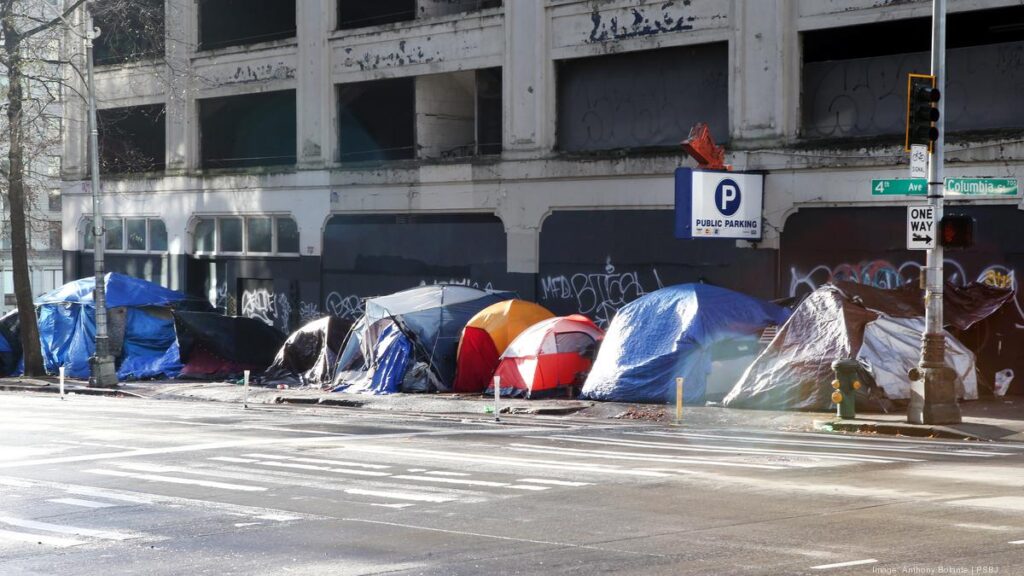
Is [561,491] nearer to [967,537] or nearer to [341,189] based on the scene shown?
[967,537]

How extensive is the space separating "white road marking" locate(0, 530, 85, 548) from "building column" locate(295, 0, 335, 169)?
87.0 ft

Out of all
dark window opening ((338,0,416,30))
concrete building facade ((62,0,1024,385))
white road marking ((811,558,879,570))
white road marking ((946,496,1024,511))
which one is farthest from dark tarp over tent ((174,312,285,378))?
white road marking ((811,558,879,570))

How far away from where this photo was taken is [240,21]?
4125cm

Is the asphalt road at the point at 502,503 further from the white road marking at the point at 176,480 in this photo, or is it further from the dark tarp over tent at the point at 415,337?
the dark tarp over tent at the point at 415,337

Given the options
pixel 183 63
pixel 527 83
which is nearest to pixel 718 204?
pixel 527 83

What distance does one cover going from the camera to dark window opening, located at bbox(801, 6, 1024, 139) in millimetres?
25094

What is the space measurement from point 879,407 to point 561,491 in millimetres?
10452

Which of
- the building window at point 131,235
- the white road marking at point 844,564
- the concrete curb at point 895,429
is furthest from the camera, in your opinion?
the building window at point 131,235

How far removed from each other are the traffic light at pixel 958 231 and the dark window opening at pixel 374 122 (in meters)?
19.6

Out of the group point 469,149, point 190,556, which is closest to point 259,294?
point 469,149

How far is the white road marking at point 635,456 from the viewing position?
15.1 m

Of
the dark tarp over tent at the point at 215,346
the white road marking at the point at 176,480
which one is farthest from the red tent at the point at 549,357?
the white road marking at the point at 176,480

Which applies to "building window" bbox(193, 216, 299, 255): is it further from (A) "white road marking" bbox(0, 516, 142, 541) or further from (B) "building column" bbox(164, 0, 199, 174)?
(A) "white road marking" bbox(0, 516, 142, 541)

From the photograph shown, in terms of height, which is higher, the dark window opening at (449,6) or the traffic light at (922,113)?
the dark window opening at (449,6)
